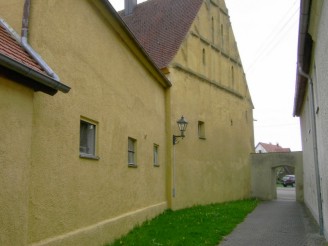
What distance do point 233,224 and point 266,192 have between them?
12753mm

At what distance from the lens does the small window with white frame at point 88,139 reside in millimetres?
8289

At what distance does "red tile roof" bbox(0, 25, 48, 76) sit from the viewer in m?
5.44

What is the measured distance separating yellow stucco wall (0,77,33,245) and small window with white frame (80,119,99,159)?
231 cm

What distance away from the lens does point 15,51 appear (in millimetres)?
5723

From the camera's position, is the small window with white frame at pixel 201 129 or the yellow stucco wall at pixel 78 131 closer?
the yellow stucco wall at pixel 78 131

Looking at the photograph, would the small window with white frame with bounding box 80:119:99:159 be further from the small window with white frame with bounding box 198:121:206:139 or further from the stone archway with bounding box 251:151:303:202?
the stone archway with bounding box 251:151:303:202

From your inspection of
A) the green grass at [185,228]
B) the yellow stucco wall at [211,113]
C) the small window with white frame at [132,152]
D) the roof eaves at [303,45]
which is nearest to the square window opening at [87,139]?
the green grass at [185,228]

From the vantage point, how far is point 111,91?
31.9 feet

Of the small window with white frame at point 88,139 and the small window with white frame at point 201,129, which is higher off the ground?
the small window with white frame at point 201,129

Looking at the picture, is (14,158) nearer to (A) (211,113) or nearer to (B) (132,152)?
(B) (132,152)

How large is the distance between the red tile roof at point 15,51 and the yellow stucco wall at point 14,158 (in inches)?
12.7

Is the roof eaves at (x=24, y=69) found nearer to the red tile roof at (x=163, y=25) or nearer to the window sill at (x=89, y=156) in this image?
the window sill at (x=89, y=156)

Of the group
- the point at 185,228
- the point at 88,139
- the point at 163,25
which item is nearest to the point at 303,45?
the point at 88,139

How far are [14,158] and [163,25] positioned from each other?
1446cm
